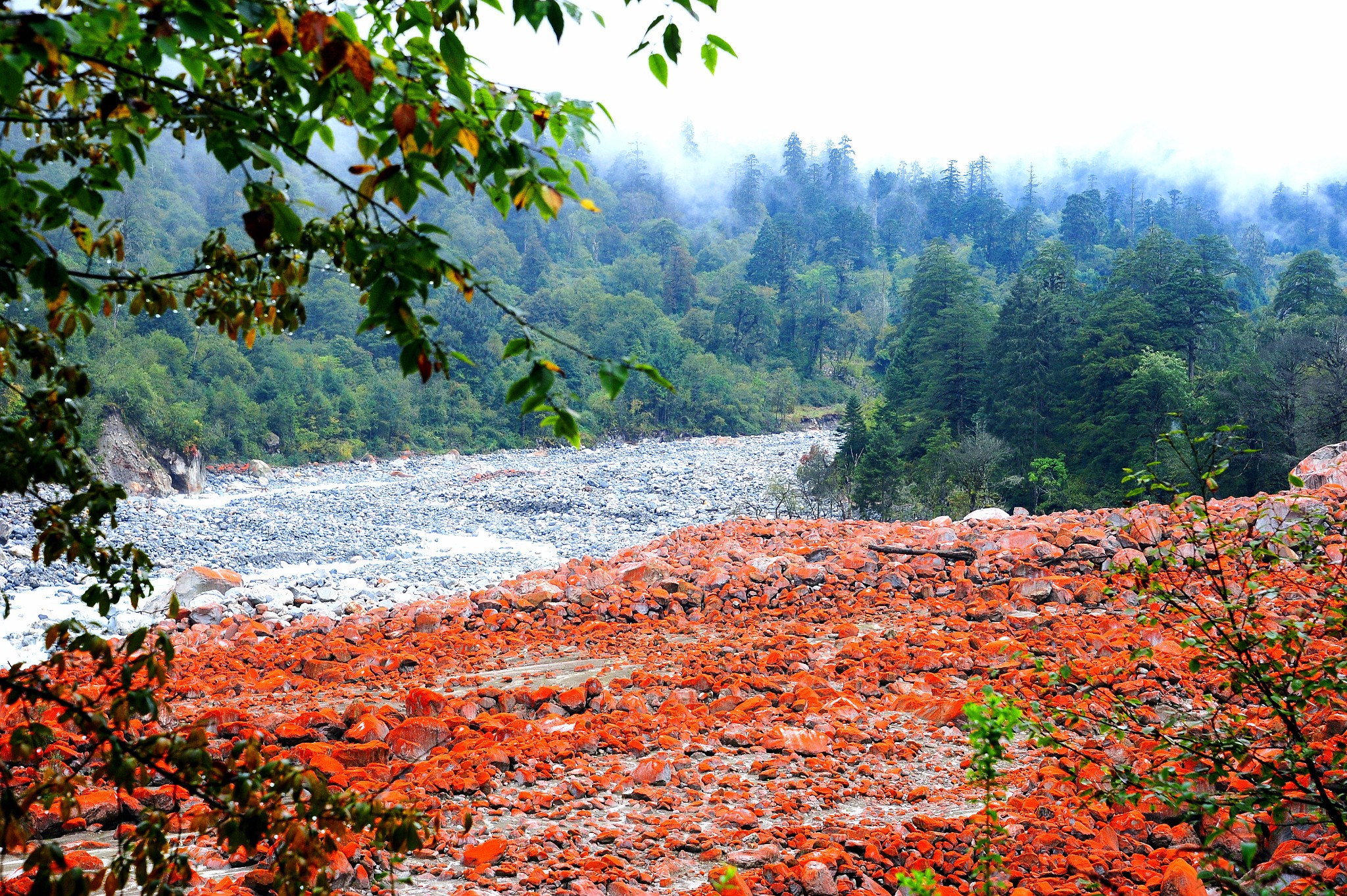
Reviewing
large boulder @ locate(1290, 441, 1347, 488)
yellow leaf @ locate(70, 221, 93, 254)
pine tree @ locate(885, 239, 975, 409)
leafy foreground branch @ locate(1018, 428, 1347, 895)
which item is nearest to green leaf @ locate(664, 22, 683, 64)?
yellow leaf @ locate(70, 221, 93, 254)

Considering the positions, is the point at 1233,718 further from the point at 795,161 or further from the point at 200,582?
the point at 795,161

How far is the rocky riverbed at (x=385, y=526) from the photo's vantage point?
9.80 meters

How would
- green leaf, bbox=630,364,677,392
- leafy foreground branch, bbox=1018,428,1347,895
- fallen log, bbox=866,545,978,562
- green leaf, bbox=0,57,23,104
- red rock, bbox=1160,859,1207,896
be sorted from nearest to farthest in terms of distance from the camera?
green leaf, bbox=0,57,23,104, green leaf, bbox=630,364,677,392, leafy foreground branch, bbox=1018,428,1347,895, red rock, bbox=1160,859,1207,896, fallen log, bbox=866,545,978,562

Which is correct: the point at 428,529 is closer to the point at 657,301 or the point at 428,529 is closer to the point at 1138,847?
the point at 1138,847

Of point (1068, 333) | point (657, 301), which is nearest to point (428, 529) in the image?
point (1068, 333)

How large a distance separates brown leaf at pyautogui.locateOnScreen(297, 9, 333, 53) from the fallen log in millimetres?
6918

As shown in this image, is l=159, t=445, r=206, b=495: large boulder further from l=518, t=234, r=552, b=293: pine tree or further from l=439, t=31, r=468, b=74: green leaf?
l=518, t=234, r=552, b=293: pine tree

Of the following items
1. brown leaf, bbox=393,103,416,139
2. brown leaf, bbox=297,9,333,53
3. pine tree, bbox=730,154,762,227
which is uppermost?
pine tree, bbox=730,154,762,227

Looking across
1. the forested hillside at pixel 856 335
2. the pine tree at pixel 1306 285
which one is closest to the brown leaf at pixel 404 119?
the forested hillside at pixel 856 335

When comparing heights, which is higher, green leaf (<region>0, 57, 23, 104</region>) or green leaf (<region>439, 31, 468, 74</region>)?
green leaf (<region>439, 31, 468, 74</region>)

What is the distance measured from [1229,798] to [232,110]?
7.17 feet

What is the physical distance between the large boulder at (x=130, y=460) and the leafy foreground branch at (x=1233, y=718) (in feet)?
79.8

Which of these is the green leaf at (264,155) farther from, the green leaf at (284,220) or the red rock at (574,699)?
the red rock at (574,699)

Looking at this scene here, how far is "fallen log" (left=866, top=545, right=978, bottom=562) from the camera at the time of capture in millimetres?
7188
